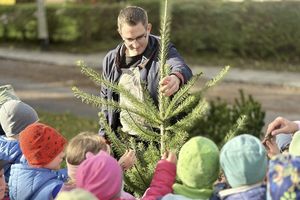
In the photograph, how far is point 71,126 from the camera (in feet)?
36.1

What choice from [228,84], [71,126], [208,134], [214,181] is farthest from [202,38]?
[214,181]

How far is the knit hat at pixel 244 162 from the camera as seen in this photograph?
3.16 meters

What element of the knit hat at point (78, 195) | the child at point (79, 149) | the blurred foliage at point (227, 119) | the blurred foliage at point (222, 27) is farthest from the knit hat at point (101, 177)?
the blurred foliage at point (222, 27)

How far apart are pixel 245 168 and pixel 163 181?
1.84ft

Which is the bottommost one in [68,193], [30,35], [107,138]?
[30,35]

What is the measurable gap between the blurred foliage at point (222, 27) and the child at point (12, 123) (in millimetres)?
14647

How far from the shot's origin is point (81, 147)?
12.2ft

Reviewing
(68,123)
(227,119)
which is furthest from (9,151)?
(68,123)

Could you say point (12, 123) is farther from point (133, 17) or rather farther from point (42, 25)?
point (42, 25)

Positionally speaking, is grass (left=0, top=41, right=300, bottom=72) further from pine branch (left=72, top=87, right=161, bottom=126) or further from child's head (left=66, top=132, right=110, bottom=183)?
child's head (left=66, top=132, right=110, bottom=183)

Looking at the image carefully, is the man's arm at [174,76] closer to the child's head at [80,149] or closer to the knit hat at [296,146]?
the child's head at [80,149]

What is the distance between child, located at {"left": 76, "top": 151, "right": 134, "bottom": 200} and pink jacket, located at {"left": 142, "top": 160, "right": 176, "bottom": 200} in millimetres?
240

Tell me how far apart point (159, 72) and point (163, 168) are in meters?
1.08

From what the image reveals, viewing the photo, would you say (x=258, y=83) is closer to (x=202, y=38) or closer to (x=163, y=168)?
(x=202, y=38)
